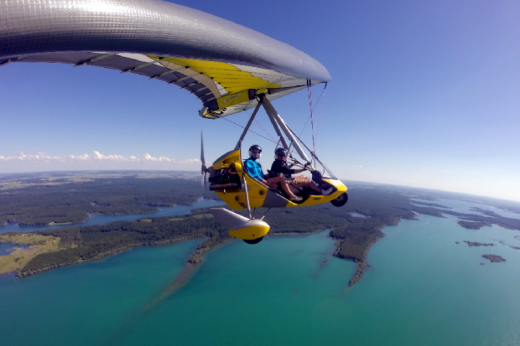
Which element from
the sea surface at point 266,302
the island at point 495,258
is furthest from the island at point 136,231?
the island at point 495,258

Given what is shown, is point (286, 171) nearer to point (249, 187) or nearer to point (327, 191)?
point (249, 187)

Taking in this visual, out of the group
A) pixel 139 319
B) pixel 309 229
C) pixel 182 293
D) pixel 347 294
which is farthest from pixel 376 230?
pixel 139 319

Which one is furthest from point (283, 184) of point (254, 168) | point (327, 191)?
point (327, 191)

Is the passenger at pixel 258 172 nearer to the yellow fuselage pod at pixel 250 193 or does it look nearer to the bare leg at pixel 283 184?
the bare leg at pixel 283 184

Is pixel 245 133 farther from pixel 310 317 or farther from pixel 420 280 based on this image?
pixel 420 280

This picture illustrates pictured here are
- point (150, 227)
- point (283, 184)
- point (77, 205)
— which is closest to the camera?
point (283, 184)

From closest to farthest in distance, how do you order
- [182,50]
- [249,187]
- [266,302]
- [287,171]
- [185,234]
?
1. [182,50]
2. [249,187]
3. [287,171]
4. [266,302]
5. [185,234]

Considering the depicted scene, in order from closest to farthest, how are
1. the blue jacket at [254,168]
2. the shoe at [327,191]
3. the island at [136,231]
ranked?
the blue jacket at [254,168] → the shoe at [327,191] → the island at [136,231]
